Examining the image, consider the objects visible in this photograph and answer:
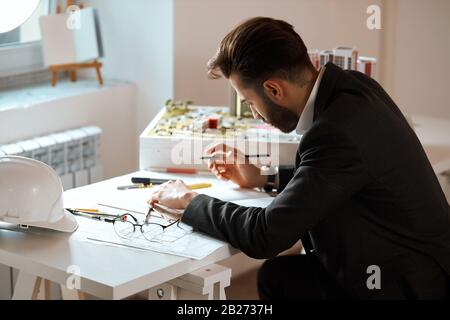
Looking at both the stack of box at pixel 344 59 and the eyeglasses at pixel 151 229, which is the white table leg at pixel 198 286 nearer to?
the eyeglasses at pixel 151 229

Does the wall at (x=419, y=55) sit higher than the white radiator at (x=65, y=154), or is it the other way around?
the wall at (x=419, y=55)

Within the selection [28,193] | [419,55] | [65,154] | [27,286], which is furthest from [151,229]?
[419,55]

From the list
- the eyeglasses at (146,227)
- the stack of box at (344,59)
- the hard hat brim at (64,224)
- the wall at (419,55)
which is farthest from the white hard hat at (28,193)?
the wall at (419,55)

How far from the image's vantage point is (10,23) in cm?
251

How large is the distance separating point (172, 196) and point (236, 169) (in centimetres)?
29

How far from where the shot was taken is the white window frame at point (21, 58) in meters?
2.89

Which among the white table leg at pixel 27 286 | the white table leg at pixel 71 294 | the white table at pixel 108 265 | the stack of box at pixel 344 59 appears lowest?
the white table leg at pixel 71 294

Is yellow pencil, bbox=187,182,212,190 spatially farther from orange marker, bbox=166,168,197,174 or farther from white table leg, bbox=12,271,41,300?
white table leg, bbox=12,271,41,300

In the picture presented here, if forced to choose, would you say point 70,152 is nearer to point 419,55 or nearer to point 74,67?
point 74,67

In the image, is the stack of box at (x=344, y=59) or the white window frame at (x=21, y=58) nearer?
the stack of box at (x=344, y=59)

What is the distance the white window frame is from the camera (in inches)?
114

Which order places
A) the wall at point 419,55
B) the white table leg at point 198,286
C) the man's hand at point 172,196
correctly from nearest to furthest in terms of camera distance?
the white table leg at point 198,286 < the man's hand at point 172,196 < the wall at point 419,55

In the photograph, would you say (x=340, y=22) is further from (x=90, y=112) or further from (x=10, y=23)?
(x=10, y=23)
